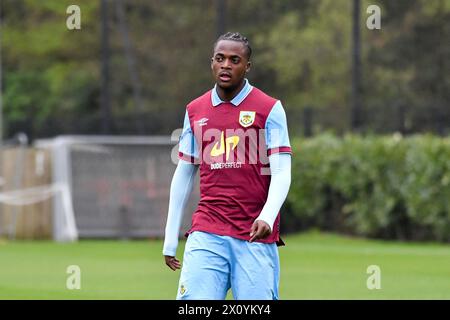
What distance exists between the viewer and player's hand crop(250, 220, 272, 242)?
7.81 meters

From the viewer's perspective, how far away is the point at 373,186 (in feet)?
93.5

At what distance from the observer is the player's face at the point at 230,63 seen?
26.4ft

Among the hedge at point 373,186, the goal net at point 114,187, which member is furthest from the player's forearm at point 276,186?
the goal net at point 114,187

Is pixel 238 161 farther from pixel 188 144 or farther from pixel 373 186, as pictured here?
pixel 373 186

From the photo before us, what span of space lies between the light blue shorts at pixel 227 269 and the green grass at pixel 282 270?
6.88 m

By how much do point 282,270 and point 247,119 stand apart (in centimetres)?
1182

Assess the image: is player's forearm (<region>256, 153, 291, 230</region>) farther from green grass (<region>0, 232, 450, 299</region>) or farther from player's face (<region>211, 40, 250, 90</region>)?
green grass (<region>0, 232, 450, 299</region>)

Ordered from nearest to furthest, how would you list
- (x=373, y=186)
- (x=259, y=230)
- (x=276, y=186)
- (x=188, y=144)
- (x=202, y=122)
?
(x=259, y=230)
(x=276, y=186)
(x=202, y=122)
(x=188, y=144)
(x=373, y=186)

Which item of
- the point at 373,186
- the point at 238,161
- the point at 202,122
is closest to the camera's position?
the point at 238,161

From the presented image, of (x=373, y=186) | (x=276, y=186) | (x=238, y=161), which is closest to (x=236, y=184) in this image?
(x=238, y=161)

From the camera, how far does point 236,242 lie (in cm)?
803
